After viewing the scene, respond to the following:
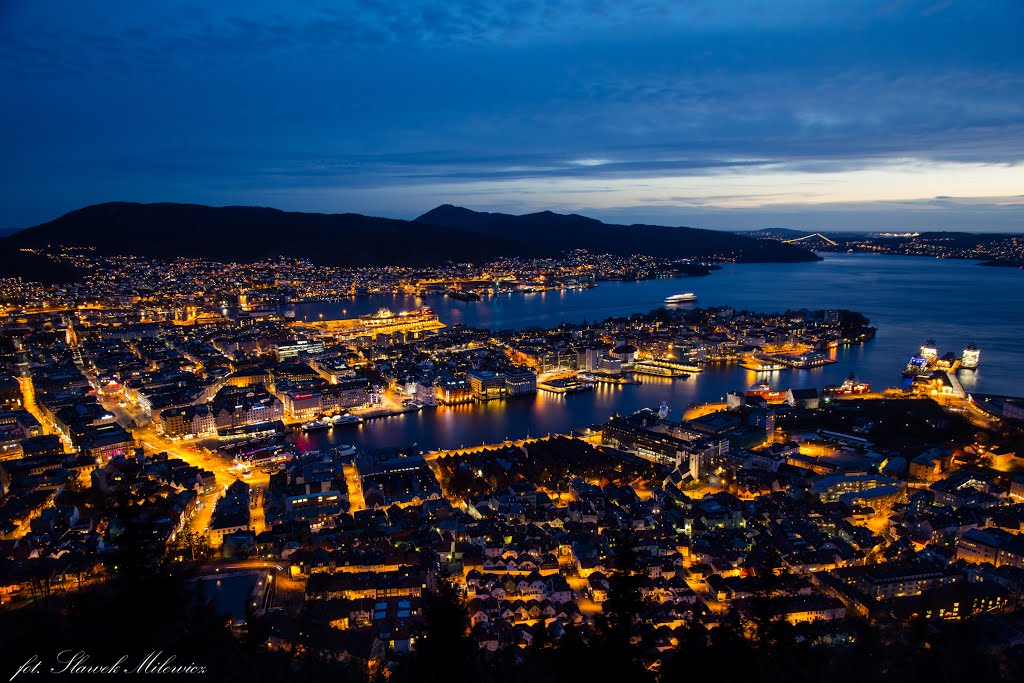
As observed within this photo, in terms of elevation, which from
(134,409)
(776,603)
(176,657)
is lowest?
(134,409)

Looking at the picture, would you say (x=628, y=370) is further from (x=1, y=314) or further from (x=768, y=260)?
(x=768, y=260)

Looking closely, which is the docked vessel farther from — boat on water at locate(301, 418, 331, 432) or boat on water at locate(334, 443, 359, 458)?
boat on water at locate(301, 418, 331, 432)

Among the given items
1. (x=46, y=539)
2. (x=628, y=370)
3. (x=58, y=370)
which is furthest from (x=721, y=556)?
(x=58, y=370)

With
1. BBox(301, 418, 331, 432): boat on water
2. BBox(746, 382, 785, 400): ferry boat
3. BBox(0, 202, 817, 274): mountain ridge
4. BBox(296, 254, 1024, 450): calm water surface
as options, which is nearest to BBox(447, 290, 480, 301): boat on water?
BBox(296, 254, 1024, 450): calm water surface

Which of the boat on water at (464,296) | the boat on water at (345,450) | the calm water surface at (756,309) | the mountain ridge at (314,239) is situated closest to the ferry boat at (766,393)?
the calm water surface at (756,309)

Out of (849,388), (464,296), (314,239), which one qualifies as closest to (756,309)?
(464,296)
